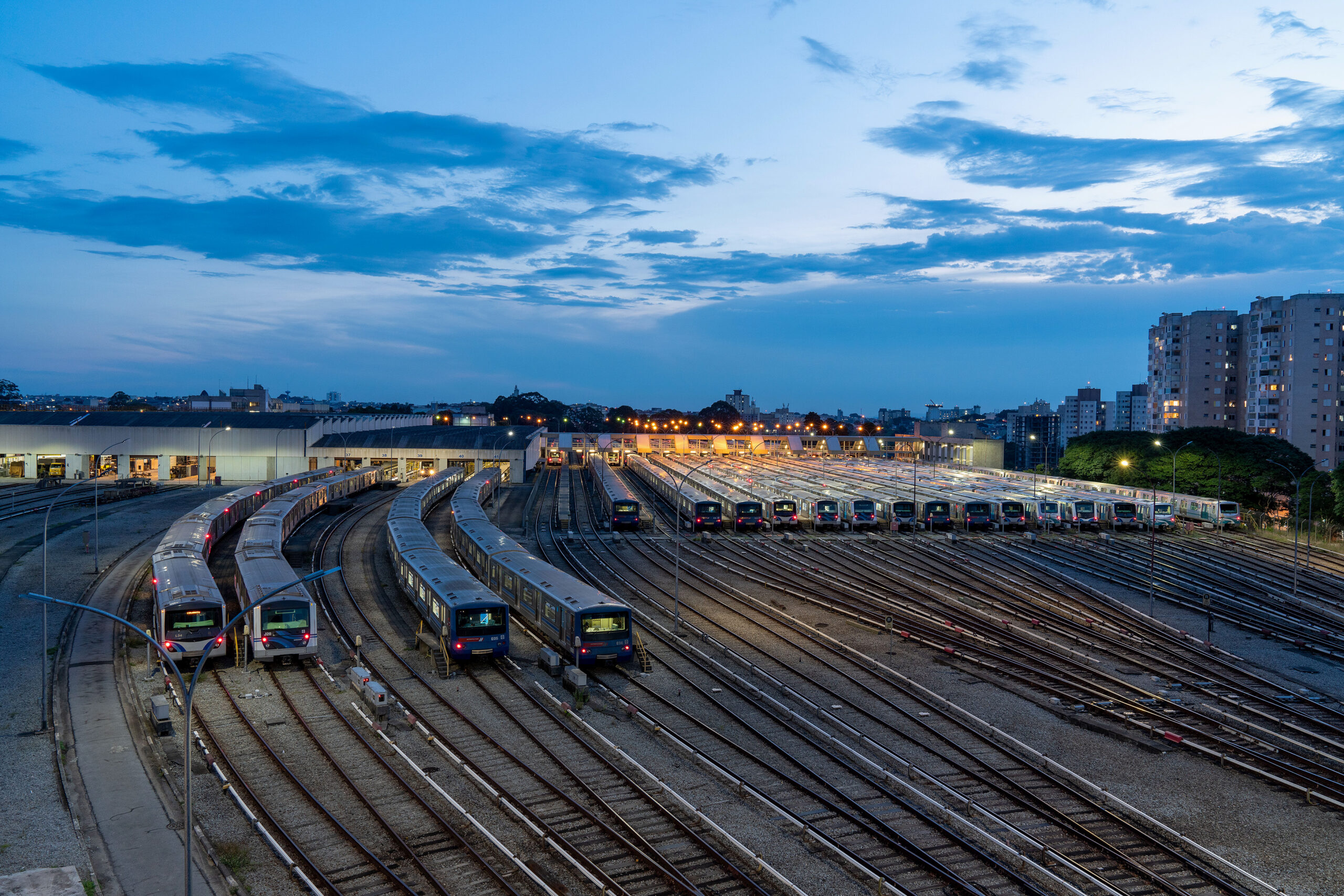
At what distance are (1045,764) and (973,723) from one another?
9.89 feet

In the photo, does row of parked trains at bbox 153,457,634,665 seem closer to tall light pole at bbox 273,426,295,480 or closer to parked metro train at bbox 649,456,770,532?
parked metro train at bbox 649,456,770,532

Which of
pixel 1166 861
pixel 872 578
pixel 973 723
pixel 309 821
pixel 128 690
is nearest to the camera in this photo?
pixel 1166 861

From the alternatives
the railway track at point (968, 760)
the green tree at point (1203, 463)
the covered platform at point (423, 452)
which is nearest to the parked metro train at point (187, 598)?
the railway track at point (968, 760)

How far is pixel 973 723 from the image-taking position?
25125 millimetres

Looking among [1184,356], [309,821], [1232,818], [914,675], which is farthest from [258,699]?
[1184,356]

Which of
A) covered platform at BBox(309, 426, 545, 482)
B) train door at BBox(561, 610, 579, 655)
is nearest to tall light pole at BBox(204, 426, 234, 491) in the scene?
covered platform at BBox(309, 426, 545, 482)

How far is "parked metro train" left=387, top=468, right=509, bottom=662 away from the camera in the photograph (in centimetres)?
2945

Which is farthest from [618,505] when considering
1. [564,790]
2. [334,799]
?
[334,799]

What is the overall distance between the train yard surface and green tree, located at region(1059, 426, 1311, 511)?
38.5 meters

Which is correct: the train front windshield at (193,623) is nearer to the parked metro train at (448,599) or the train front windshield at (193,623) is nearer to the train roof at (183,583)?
the train roof at (183,583)

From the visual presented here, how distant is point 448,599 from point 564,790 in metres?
11.8

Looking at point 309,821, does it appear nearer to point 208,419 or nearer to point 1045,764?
point 1045,764

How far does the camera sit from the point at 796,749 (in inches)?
912

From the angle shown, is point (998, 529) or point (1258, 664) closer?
point (1258, 664)
